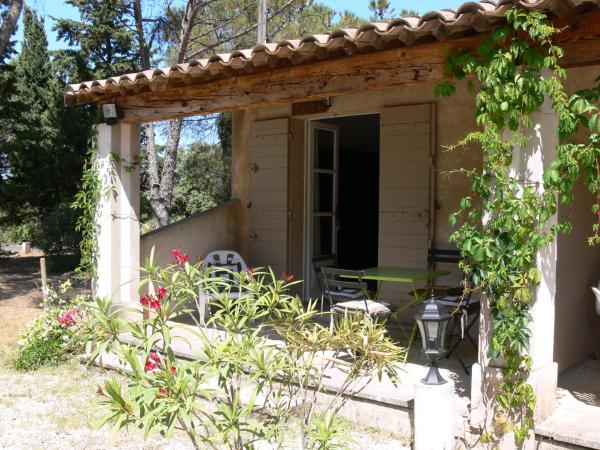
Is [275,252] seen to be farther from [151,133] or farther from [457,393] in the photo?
[151,133]

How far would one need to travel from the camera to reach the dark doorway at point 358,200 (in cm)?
965

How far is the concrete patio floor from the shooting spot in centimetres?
320

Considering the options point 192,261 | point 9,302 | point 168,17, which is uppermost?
point 168,17

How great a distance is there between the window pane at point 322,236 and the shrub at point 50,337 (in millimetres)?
3013

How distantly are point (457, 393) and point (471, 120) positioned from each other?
9.83 feet

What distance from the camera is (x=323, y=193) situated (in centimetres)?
762

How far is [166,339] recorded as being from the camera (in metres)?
2.44

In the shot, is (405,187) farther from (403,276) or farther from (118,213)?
(118,213)

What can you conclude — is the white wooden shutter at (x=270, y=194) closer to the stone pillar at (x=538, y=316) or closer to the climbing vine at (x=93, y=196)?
the climbing vine at (x=93, y=196)

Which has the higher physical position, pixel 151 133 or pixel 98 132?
pixel 151 133

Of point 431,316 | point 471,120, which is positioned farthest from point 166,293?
point 471,120

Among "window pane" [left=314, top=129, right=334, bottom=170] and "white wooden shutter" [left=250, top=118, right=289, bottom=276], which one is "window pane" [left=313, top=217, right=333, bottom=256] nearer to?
"white wooden shutter" [left=250, top=118, right=289, bottom=276]

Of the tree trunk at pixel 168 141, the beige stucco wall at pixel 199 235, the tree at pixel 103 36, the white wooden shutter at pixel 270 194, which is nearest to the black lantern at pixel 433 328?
the beige stucco wall at pixel 199 235

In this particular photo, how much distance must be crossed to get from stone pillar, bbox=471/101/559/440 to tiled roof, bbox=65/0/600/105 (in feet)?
2.04
